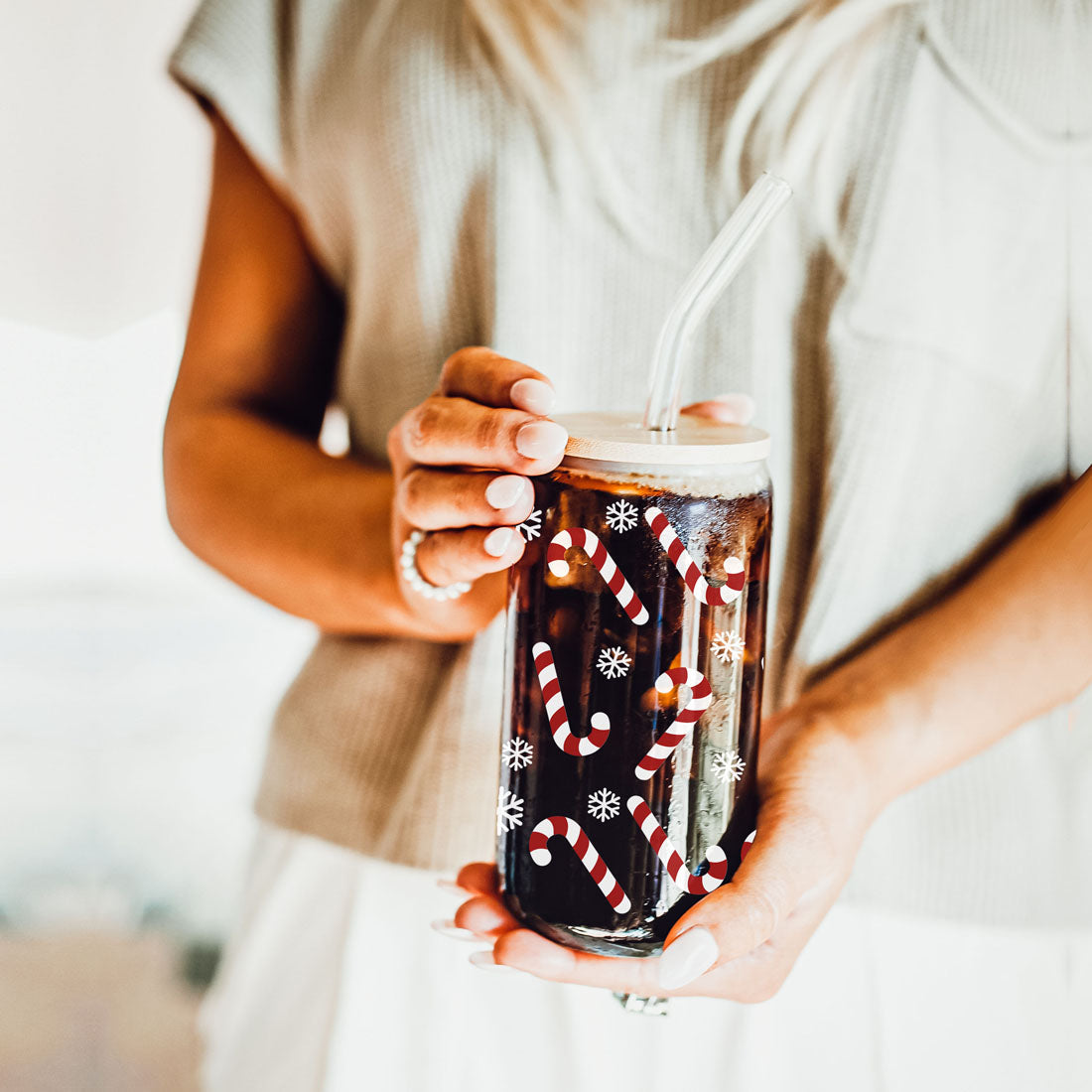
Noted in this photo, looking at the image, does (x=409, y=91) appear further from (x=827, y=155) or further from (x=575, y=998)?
(x=575, y=998)

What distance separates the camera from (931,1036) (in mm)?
583

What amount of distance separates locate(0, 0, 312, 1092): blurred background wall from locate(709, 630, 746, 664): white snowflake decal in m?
0.91

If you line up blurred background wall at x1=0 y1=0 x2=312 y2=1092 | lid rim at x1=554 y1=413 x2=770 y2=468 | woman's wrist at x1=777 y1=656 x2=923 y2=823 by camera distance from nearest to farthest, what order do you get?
lid rim at x1=554 y1=413 x2=770 y2=468, woman's wrist at x1=777 y1=656 x2=923 y2=823, blurred background wall at x1=0 y1=0 x2=312 y2=1092

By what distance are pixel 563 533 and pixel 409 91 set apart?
1.21ft

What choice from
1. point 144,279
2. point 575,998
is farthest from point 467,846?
point 144,279

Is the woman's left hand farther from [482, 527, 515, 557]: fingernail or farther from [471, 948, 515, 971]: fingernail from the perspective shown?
[482, 527, 515, 557]: fingernail

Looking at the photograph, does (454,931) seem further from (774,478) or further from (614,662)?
(774,478)

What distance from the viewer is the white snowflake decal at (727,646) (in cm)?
39

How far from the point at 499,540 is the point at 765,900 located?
0.54 ft

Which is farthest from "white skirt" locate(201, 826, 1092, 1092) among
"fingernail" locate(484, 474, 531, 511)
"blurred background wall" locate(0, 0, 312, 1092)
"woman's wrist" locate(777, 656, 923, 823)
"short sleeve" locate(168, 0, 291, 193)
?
"blurred background wall" locate(0, 0, 312, 1092)

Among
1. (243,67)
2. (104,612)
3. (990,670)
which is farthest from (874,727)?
(104,612)

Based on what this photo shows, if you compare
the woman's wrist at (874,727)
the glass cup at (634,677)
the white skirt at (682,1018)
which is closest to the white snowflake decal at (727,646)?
the glass cup at (634,677)

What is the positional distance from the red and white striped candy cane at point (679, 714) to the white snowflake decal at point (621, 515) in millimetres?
56

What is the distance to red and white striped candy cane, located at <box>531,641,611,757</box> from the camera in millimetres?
394
